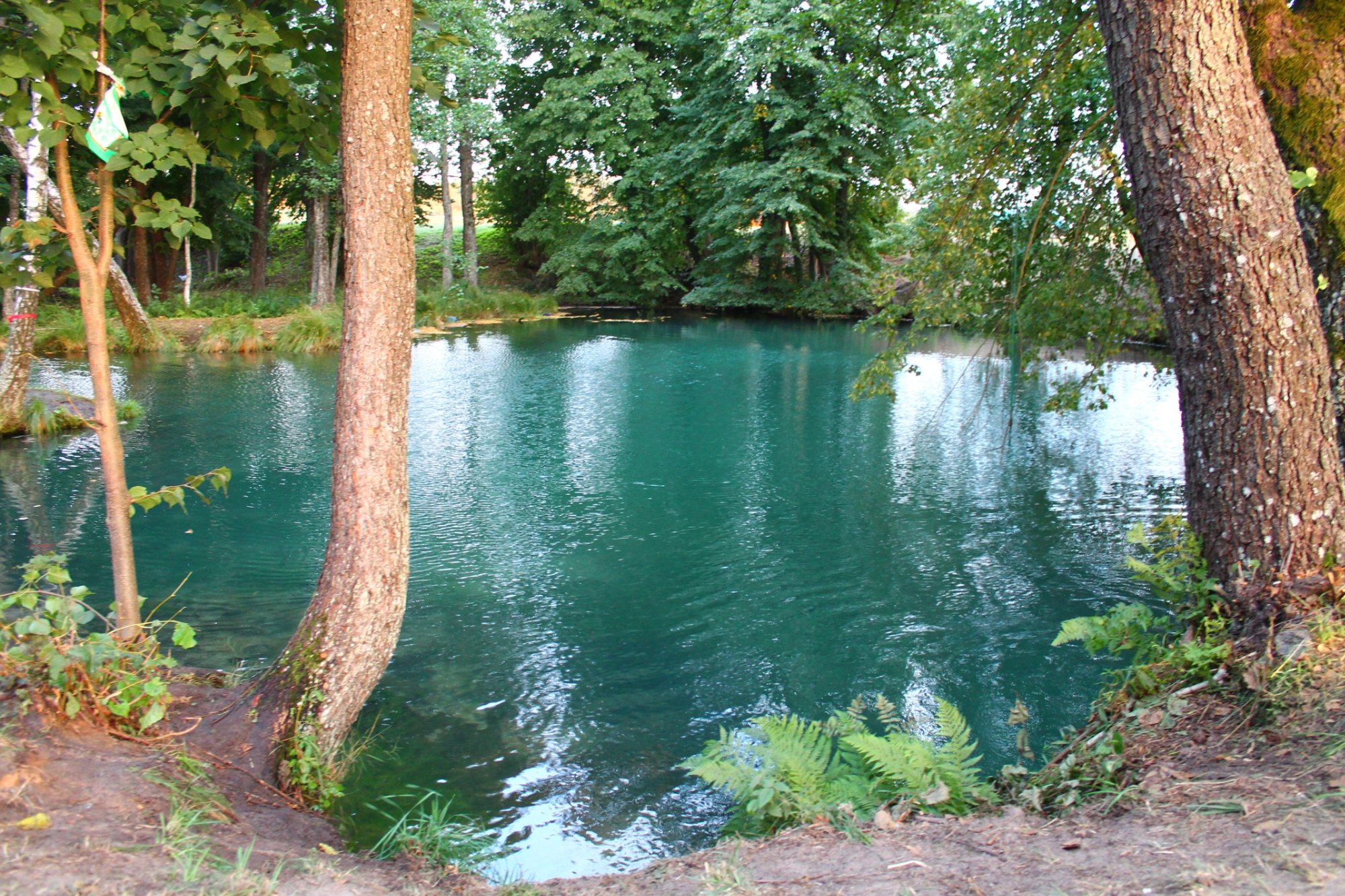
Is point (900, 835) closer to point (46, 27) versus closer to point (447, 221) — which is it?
point (46, 27)

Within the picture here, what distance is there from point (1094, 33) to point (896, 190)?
225 centimetres

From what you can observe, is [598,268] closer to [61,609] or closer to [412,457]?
[412,457]

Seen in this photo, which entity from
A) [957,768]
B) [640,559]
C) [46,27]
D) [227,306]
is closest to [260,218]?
[227,306]

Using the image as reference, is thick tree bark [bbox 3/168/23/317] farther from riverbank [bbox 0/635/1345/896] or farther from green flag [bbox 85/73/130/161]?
riverbank [bbox 0/635/1345/896]

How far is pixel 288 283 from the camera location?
1162 inches

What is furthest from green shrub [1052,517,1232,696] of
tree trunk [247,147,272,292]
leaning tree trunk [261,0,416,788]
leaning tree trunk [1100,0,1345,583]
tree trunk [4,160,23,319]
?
tree trunk [247,147,272,292]

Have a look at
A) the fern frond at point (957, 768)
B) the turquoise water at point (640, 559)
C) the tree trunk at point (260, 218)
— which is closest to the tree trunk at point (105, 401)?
the turquoise water at point (640, 559)

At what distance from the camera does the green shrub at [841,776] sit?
134 inches

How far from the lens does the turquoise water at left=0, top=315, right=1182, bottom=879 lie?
475cm

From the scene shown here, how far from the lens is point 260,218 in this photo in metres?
25.0

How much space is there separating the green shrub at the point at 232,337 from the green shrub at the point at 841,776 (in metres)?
17.0

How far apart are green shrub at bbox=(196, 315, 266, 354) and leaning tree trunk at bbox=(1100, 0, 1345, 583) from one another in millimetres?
17744

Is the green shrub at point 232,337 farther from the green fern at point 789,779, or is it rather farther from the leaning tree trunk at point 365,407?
the green fern at point 789,779

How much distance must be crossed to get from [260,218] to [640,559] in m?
21.6
